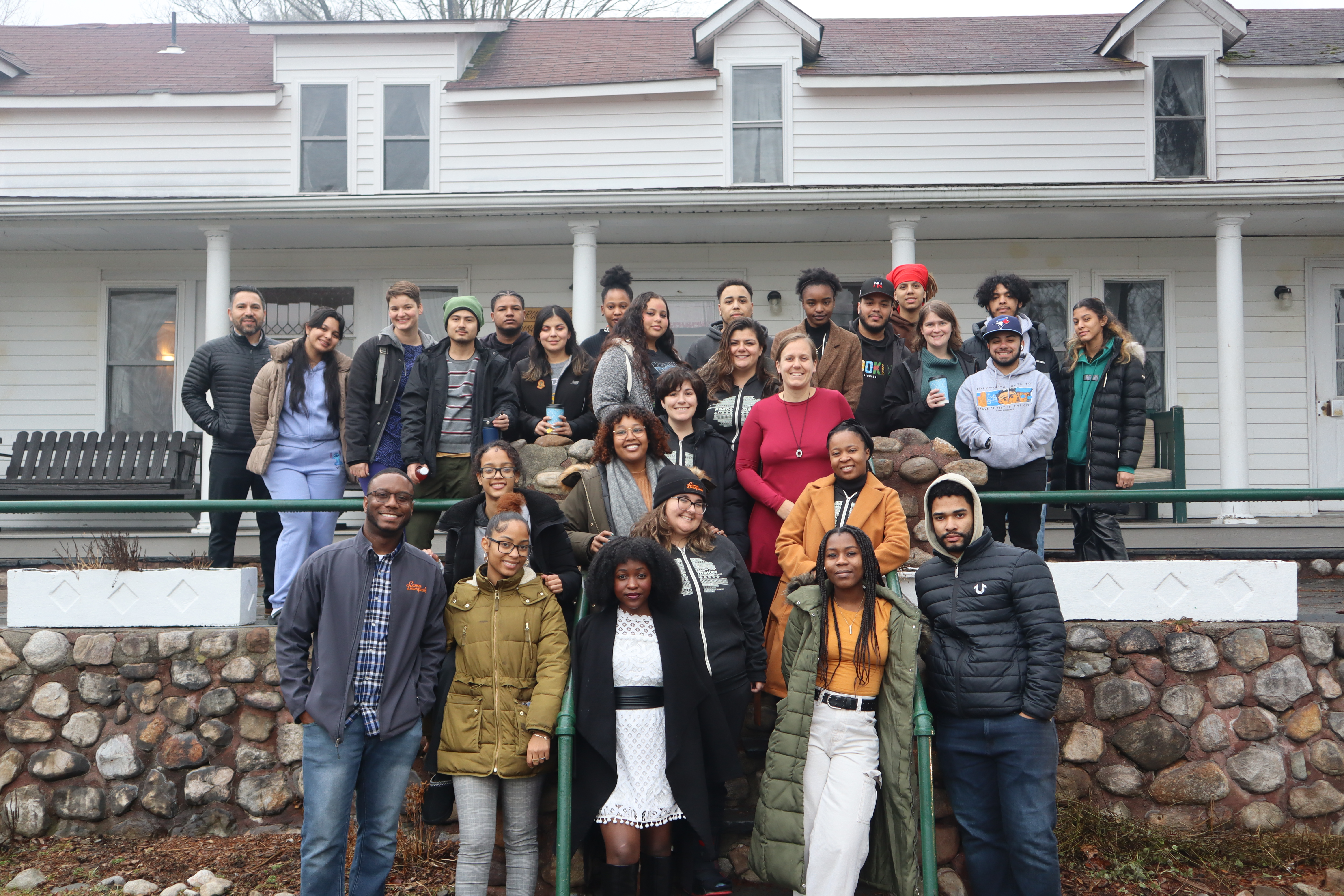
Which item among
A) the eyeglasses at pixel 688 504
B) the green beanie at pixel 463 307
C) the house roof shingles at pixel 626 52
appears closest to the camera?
the eyeglasses at pixel 688 504

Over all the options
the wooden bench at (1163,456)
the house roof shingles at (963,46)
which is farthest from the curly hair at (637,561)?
the house roof shingles at (963,46)

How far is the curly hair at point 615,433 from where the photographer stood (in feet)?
14.7

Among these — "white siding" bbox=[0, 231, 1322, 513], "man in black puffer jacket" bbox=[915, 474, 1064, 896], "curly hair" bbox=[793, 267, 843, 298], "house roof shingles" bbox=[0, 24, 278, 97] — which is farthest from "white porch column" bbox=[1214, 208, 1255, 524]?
"house roof shingles" bbox=[0, 24, 278, 97]

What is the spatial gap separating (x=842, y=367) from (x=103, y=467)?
755cm

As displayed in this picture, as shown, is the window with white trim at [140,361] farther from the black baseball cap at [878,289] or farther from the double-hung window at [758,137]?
the black baseball cap at [878,289]

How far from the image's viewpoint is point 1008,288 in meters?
5.53

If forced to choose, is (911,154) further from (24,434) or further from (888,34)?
(24,434)

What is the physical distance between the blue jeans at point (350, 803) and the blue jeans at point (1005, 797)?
6.88ft

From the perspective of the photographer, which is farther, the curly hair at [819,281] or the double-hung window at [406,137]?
the double-hung window at [406,137]

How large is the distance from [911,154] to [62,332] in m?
8.90

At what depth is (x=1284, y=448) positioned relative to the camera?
10062 millimetres

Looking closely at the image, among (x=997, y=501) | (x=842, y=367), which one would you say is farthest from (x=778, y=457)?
(x=997, y=501)

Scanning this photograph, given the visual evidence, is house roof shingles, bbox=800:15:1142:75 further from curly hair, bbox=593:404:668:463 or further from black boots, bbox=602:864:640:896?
black boots, bbox=602:864:640:896

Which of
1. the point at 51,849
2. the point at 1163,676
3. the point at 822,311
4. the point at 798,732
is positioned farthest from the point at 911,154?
the point at 51,849
